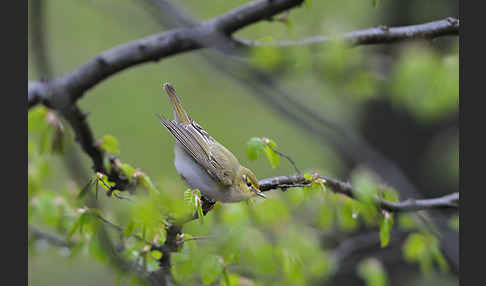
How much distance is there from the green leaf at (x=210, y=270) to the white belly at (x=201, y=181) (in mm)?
381

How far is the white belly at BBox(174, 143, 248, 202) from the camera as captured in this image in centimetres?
192

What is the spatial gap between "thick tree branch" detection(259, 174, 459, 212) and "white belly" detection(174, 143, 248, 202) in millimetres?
131

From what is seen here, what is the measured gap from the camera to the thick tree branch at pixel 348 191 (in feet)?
6.35

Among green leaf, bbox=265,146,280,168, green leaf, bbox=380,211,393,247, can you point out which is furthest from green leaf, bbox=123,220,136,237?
green leaf, bbox=380,211,393,247

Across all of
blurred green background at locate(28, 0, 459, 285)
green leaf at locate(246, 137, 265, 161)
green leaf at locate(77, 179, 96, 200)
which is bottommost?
blurred green background at locate(28, 0, 459, 285)

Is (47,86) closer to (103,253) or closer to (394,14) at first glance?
(103,253)

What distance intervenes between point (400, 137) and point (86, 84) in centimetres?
393

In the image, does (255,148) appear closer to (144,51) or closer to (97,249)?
(97,249)

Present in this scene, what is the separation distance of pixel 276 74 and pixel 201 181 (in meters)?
1.99

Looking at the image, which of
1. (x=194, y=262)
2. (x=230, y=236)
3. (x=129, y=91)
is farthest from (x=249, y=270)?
(x=129, y=91)

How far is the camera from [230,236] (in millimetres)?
2527

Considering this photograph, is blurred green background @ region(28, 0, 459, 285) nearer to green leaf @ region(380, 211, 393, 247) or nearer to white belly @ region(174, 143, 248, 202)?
white belly @ region(174, 143, 248, 202)

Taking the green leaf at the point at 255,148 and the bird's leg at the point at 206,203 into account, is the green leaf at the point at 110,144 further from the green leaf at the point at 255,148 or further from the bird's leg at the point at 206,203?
the green leaf at the point at 255,148

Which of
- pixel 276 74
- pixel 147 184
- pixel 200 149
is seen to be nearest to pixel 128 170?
pixel 147 184
